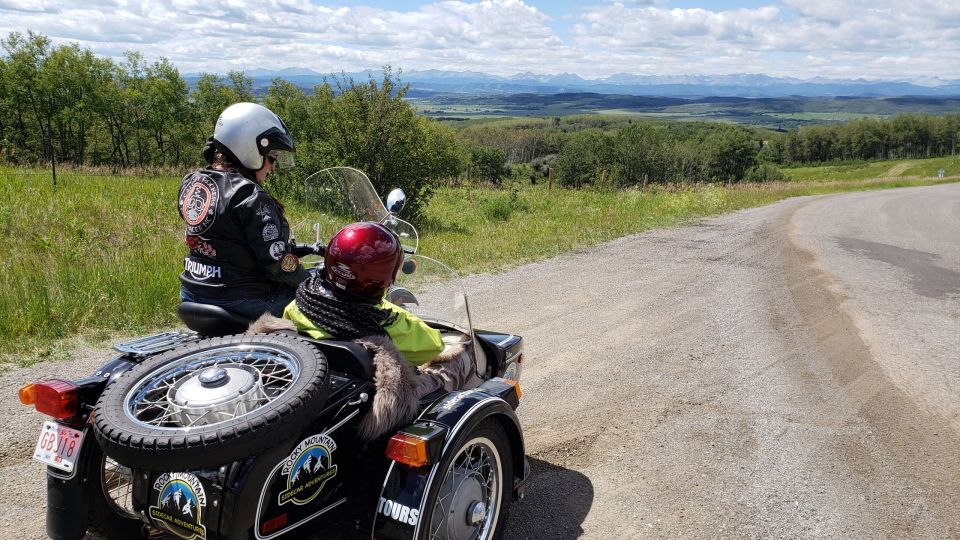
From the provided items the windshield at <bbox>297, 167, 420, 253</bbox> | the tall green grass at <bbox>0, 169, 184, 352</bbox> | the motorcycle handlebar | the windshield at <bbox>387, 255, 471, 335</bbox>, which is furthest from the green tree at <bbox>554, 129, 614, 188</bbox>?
the windshield at <bbox>387, 255, 471, 335</bbox>

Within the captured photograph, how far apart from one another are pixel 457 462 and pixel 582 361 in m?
3.32

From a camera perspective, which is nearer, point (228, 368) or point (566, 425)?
point (228, 368)

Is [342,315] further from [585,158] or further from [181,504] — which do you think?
[585,158]

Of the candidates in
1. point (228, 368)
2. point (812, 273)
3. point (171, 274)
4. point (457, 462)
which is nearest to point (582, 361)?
point (457, 462)

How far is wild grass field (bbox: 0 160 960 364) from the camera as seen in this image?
19.9 feet

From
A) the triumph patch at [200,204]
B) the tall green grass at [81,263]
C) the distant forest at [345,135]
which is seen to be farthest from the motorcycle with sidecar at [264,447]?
the distant forest at [345,135]

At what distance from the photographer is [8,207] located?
1073cm

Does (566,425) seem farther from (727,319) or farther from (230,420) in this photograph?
(727,319)

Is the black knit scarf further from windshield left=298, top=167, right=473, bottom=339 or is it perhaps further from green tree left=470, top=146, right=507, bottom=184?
green tree left=470, top=146, right=507, bottom=184

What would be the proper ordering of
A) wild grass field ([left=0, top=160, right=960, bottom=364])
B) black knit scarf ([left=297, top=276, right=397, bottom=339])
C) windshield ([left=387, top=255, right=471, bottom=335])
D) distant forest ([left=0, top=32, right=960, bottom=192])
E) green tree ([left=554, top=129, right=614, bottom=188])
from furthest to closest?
green tree ([left=554, top=129, right=614, bottom=188]), distant forest ([left=0, top=32, right=960, bottom=192]), wild grass field ([left=0, top=160, right=960, bottom=364]), windshield ([left=387, top=255, right=471, bottom=335]), black knit scarf ([left=297, top=276, right=397, bottom=339])

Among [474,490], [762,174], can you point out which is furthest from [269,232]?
[762,174]

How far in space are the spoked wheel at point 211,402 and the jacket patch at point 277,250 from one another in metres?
1.06

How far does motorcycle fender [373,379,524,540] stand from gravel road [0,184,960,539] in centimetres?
97

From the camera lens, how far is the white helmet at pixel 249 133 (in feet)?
12.7
